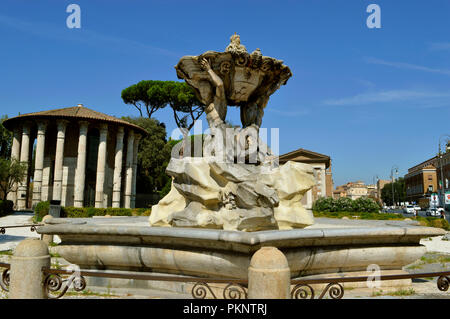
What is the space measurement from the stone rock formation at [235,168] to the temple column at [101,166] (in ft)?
82.8

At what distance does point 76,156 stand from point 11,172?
5.72 m

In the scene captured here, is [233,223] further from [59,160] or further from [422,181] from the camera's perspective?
[422,181]

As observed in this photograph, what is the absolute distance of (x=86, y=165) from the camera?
32.8 metres

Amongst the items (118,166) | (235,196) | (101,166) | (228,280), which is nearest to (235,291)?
(228,280)

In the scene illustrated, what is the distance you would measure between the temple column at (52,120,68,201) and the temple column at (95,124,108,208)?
306 centimetres

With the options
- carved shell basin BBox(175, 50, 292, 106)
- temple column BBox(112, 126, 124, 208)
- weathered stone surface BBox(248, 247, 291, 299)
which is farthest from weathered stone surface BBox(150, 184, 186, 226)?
temple column BBox(112, 126, 124, 208)

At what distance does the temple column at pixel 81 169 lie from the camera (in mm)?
29422

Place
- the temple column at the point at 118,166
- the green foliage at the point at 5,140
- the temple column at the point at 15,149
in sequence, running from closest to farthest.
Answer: the temple column at the point at 15,149 → the temple column at the point at 118,166 → the green foliage at the point at 5,140

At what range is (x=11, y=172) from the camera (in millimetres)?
27609

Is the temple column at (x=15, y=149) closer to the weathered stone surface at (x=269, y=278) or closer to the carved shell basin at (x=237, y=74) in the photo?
the carved shell basin at (x=237, y=74)

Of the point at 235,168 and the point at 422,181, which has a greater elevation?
the point at 422,181

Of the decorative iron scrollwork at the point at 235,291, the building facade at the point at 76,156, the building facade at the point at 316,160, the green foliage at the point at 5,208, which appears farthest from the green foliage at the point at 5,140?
the decorative iron scrollwork at the point at 235,291
